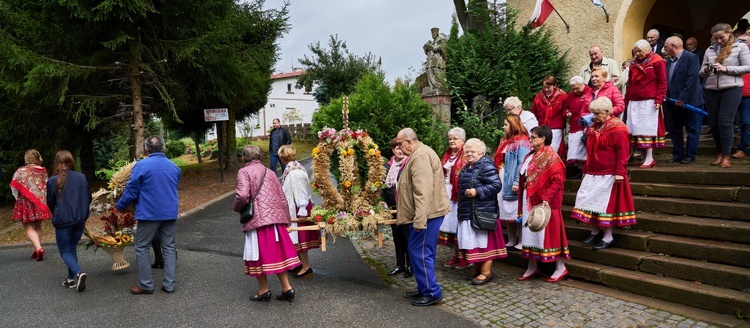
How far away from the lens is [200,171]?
59.8ft

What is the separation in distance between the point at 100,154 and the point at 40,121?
14.8m

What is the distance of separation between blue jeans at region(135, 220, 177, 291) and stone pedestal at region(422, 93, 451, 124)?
22.9ft

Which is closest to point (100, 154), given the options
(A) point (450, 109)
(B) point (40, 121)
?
(B) point (40, 121)

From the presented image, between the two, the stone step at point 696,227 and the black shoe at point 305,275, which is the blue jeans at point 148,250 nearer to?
the black shoe at point 305,275

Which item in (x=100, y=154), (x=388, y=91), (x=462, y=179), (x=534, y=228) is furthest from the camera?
(x=100, y=154)

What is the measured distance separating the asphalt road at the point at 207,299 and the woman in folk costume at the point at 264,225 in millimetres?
463

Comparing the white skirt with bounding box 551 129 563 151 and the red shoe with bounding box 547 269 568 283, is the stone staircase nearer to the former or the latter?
the red shoe with bounding box 547 269 568 283

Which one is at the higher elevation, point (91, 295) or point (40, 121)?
point (40, 121)

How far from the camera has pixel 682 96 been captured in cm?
664

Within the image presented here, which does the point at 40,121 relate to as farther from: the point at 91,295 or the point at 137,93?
the point at 91,295

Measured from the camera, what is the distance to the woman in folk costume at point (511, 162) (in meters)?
5.76

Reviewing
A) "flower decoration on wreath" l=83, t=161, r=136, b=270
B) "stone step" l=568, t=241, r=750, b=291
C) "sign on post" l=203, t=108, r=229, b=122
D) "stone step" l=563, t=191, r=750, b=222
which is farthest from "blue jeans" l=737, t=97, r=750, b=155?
"sign on post" l=203, t=108, r=229, b=122

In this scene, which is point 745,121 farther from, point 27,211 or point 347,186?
point 27,211

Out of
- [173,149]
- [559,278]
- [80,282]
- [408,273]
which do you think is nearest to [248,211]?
[408,273]
